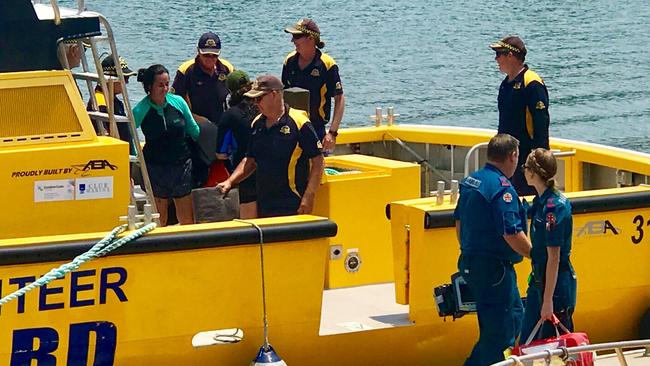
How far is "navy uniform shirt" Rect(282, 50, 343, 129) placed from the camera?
8727mm

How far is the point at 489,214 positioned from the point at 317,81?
261 cm

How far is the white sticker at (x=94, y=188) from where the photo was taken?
680cm

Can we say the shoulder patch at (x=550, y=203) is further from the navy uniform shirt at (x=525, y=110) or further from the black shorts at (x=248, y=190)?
the black shorts at (x=248, y=190)

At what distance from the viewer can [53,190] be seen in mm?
6770

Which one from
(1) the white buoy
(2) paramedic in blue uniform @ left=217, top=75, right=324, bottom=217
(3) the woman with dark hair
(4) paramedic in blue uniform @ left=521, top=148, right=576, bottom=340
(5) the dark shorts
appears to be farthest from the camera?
(5) the dark shorts

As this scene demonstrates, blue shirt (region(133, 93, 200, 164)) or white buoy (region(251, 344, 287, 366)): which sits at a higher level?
blue shirt (region(133, 93, 200, 164))

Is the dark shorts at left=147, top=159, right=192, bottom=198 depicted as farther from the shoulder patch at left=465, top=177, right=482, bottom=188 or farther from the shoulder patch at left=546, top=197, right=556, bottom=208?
the shoulder patch at left=546, top=197, right=556, bottom=208

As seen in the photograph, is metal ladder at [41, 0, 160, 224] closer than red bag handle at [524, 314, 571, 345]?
No

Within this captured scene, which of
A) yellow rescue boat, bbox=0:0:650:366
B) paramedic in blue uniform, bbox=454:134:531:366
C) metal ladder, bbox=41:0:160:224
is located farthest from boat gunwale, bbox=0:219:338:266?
paramedic in blue uniform, bbox=454:134:531:366

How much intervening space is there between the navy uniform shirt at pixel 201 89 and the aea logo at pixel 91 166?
1.89 meters

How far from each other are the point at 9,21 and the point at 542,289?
118 inches

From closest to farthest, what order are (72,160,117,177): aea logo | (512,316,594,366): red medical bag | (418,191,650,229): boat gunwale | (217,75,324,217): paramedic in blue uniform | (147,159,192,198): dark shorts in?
(512,316,594,366): red medical bag → (72,160,117,177): aea logo → (217,75,324,217): paramedic in blue uniform → (418,191,650,229): boat gunwale → (147,159,192,198): dark shorts

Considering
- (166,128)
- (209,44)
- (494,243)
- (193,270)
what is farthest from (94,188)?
(494,243)

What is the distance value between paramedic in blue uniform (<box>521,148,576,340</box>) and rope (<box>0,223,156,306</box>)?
1.91m
